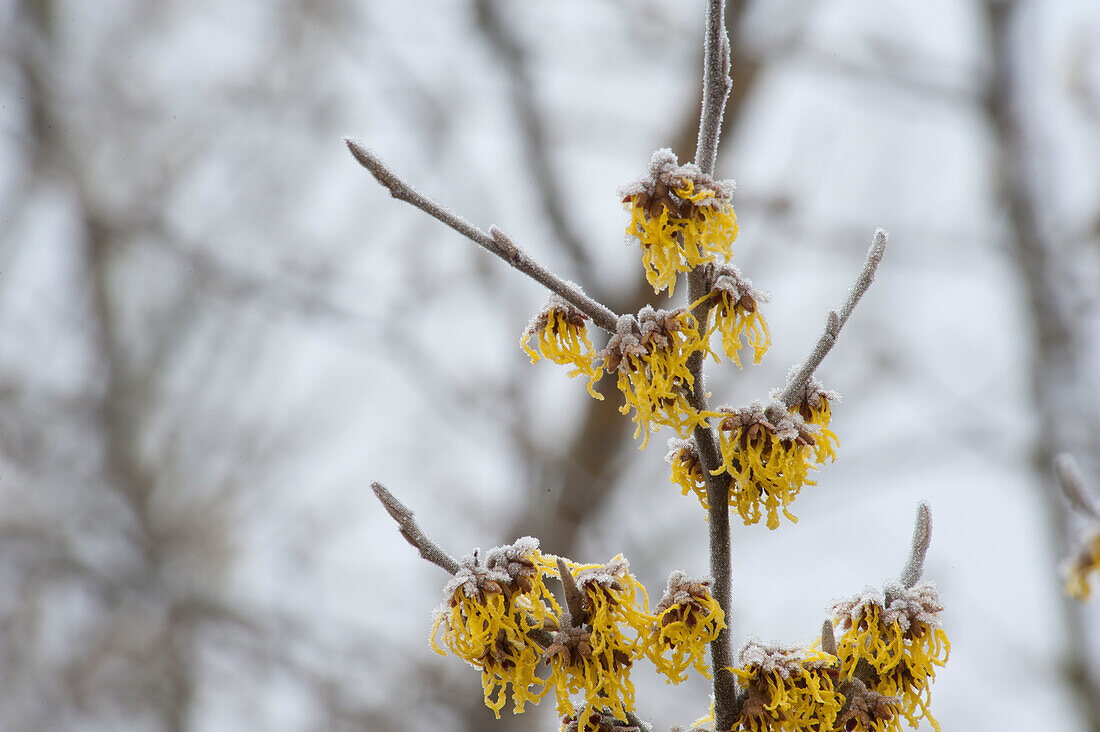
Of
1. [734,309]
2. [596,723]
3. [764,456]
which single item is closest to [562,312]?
[734,309]

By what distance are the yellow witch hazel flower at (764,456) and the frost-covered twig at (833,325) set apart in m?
0.05

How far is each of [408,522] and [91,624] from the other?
7.39 meters

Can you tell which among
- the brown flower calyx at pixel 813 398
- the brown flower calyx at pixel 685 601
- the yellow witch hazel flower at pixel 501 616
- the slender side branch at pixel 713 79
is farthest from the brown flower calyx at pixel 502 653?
the slender side branch at pixel 713 79

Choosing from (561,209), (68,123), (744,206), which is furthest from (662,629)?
(68,123)

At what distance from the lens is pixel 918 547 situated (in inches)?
56.0

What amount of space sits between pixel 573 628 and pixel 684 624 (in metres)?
0.15

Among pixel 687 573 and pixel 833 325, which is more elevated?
pixel 833 325

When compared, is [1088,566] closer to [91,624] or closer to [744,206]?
[744,206]

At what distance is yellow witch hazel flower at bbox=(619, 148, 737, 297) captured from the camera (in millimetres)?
1333

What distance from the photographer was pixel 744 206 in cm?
653

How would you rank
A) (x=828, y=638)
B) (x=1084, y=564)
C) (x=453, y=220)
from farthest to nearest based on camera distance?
1. (x=828, y=638)
2. (x=453, y=220)
3. (x=1084, y=564)

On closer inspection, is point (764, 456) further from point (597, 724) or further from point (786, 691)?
point (597, 724)

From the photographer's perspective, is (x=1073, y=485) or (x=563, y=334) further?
(x=563, y=334)

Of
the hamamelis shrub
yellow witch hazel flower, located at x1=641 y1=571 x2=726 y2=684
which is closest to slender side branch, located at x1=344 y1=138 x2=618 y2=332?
the hamamelis shrub
